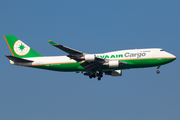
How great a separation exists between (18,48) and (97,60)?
1578cm

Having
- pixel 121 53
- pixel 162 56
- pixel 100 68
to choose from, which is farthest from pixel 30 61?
pixel 162 56

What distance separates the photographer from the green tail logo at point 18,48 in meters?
54.0

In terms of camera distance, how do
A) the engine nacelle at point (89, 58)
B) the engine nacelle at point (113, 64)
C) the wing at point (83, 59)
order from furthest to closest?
1. the engine nacelle at point (113, 64)
2. the engine nacelle at point (89, 58)
3. the wing at point (83, 59)

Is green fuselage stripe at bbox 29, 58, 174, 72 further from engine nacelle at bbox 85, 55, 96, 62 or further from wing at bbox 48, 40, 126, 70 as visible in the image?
engine nacelle at bbox 85, 55, 96, 62

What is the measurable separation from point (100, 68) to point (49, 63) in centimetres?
894

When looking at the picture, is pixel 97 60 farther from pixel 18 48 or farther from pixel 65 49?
pixel 18 48

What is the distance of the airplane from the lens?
159 feet

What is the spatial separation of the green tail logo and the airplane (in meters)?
0.45

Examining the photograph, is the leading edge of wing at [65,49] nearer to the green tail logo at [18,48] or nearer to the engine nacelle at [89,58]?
the engine nacelle at [89,58]

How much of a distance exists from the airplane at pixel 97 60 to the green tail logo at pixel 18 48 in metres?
0.45

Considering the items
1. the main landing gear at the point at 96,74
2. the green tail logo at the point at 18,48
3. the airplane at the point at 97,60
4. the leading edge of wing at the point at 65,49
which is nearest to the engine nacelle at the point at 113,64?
the airplane at the point at 97,60

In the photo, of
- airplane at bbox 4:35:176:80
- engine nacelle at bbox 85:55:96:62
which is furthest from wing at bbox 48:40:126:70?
engine nacelle at bbox 85:55:96:62

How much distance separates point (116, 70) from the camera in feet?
179

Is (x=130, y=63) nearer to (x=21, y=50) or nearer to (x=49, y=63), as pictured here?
(x=49, y=63)
